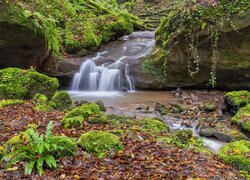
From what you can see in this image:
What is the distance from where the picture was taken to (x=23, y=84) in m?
7.96

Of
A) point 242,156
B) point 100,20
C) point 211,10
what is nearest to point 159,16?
Result: point 100,20

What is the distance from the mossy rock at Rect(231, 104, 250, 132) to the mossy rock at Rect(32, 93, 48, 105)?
5.03 m

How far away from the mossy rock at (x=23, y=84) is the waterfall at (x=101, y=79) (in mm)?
3774

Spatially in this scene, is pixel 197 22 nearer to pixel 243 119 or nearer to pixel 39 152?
pixel 243 119

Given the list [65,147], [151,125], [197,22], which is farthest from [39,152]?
[197,22]

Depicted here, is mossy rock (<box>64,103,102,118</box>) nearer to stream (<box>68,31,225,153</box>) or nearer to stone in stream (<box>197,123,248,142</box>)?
stream (<box>68,31,225,153</box>)

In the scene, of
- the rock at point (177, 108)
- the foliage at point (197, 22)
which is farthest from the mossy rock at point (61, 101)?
the foliage at point (197, 22)

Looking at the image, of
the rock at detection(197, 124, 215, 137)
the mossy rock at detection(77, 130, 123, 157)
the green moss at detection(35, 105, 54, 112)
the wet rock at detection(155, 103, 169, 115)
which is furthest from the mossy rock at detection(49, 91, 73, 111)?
the rock at detection(197, 124, 215, 137)

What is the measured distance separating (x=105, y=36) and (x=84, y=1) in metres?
5.05

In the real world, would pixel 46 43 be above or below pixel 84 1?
below

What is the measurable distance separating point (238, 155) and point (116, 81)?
8.20 metres

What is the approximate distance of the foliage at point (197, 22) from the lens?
9164 millimetres

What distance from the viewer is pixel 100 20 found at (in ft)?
49.9

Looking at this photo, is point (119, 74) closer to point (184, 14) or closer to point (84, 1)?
point (184, 14)
